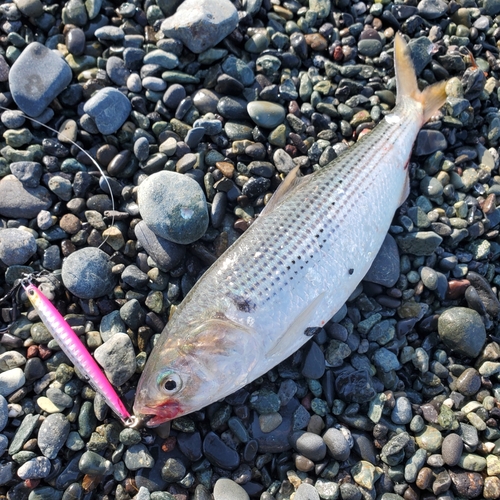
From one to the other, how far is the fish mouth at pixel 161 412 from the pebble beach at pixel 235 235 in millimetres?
356

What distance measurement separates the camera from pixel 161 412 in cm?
380

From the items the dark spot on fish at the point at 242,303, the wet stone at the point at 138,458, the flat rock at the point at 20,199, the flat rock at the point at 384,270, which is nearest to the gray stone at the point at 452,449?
the flat rock at the point at 384,270

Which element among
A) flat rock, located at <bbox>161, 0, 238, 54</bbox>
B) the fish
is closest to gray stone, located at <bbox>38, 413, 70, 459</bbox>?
the fish

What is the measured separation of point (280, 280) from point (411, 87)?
3193mm

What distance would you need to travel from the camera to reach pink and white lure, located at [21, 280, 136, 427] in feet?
13.4

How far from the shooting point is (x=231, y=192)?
496 centimetres

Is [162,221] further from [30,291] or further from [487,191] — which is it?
[487,191]

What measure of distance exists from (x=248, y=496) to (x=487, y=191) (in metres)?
4.53

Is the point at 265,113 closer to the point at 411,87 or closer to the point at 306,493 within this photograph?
the point at 411,87

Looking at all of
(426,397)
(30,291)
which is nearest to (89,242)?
(30,291)

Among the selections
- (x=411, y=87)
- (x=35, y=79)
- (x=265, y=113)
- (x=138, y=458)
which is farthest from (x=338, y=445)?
(x=35, y=79)

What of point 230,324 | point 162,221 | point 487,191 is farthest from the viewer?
point 487,191

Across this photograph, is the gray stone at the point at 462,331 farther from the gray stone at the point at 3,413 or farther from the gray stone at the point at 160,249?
the gray stone at the point at 3,413

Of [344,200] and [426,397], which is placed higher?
[344,200]
